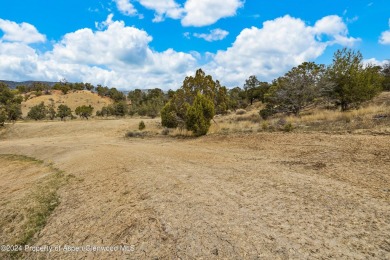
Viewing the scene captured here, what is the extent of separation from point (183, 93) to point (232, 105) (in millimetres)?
27706

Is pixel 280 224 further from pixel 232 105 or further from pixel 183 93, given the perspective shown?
pixel 232 105

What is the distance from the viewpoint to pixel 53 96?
342 feet

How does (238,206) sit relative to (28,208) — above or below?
above

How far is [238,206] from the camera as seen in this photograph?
5551 mm

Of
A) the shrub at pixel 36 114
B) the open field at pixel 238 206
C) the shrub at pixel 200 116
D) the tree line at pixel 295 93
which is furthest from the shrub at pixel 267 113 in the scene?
the shrub at pixel 36 114

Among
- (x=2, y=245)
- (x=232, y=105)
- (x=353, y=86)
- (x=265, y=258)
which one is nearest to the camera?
(x=265, y=258)

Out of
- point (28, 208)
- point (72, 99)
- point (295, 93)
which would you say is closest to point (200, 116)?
point (295, 93)

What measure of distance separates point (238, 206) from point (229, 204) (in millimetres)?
228

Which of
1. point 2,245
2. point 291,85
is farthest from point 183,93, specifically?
point 2,245

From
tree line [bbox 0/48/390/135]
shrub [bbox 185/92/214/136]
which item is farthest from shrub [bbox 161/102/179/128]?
shrub [bbox 185/92/214/136]

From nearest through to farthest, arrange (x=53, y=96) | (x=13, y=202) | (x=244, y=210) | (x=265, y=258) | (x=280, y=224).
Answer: (x=265, y=258) → (x=280, y=224) → (x=244, y=210) → (x=13, y=202) → (x=53, y=96)

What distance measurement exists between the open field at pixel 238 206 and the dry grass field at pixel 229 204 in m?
0.02

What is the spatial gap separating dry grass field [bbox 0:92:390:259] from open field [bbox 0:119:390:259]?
1.0 inches

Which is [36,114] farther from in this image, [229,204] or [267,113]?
[229,204]
